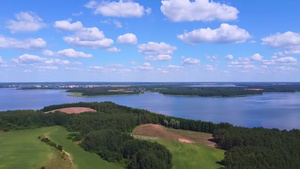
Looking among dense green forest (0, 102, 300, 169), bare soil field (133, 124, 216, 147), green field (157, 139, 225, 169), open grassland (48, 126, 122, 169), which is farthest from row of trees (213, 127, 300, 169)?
open grassland (48, 126, 122, 169)

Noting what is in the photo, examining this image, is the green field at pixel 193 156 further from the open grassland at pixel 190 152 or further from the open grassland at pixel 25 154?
the open grassland at pixel 25 154

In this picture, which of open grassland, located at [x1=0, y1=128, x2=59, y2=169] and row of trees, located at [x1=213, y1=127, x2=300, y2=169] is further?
row of trees, located at [x1=213, y1=127, x2=300, y2=169]

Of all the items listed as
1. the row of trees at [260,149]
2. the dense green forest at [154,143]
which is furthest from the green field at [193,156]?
the row of trees at [260,149]

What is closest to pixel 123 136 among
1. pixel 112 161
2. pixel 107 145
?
pixel 107 145

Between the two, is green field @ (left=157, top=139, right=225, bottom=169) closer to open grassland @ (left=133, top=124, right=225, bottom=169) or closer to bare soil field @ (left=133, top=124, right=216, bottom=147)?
open grassland @ (left=133, top=124, right=225, bottom=169)

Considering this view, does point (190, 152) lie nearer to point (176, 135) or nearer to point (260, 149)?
point (260, 149)

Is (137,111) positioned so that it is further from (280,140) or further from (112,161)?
(280,140)

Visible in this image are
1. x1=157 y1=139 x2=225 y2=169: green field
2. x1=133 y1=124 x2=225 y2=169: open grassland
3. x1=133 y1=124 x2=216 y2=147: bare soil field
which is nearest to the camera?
x1=157 y1=139 x2=225 y2=169: green field
